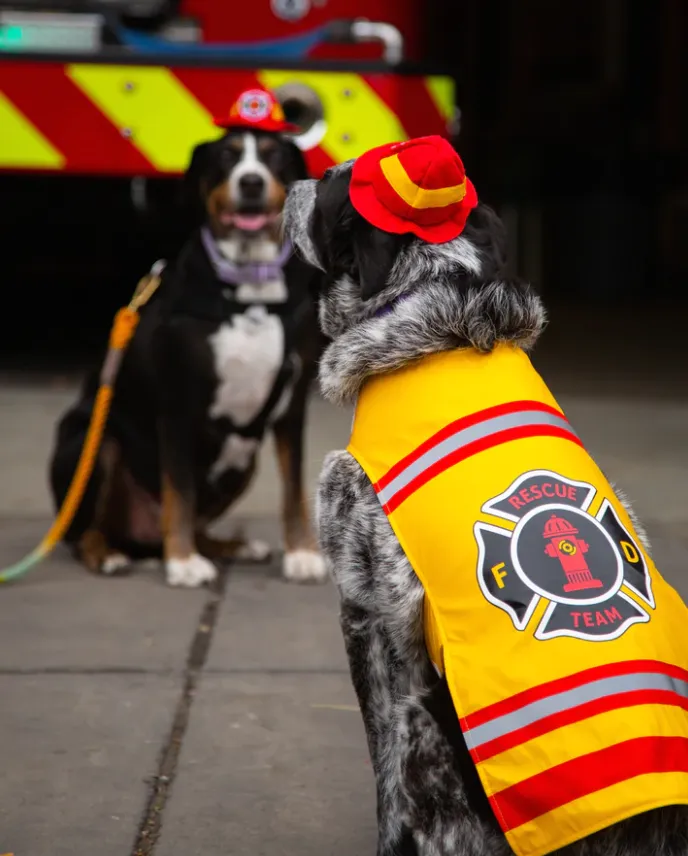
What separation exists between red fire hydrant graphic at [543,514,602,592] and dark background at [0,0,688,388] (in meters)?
6.55

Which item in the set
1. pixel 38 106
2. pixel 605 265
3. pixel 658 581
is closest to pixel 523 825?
pixel 658 581

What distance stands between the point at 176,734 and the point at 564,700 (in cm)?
138

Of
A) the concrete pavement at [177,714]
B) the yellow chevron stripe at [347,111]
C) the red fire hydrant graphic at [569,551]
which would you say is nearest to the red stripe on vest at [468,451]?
the red fire hydrant graphic at [569,551]

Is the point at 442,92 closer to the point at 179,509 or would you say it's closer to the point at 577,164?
the point at 179,509

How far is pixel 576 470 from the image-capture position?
2.35m

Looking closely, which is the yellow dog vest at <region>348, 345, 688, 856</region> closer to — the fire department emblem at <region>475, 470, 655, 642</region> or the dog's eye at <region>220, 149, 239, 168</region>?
the fire department emblem at <region>475, 470, 655, 642</region>

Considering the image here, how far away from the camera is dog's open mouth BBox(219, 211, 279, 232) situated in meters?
4.32

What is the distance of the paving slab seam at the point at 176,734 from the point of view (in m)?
2.78

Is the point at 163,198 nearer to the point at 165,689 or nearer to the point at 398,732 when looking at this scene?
the point at 165,689

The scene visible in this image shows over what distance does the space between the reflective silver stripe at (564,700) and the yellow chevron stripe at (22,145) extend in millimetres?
4358

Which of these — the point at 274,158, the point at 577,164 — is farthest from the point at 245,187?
the point at 577,164

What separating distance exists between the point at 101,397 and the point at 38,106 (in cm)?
200

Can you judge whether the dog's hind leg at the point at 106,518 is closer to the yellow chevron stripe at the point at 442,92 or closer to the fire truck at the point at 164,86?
the fire truck at the point at 164,86

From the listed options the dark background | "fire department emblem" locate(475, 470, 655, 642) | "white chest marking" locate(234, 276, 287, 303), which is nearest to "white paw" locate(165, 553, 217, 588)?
"white chest marking" locate(234, 276, 287, 303)
